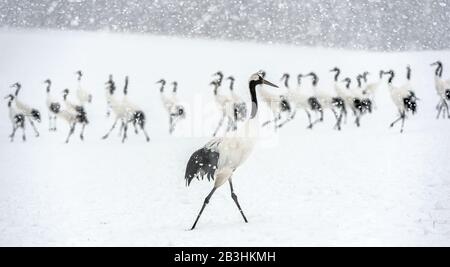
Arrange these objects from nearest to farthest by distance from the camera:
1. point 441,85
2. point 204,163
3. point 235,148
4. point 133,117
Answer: point 235,148, point 204,163, point 133,117, point 441,85

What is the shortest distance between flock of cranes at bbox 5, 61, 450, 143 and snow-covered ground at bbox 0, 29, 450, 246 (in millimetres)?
148

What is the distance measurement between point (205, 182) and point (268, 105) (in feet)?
6.28

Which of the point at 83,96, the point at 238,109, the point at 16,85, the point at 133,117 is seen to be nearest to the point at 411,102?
the point at 238,109

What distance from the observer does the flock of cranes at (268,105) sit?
22.5ft

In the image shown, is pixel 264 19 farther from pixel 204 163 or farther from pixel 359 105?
pixel 204 163

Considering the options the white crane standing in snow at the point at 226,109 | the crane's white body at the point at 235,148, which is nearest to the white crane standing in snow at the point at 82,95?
the white crane standing in snow at the point at 226,109

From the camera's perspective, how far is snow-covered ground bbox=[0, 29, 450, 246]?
171 inches

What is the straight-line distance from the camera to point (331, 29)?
34.2 ft

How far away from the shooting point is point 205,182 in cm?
530

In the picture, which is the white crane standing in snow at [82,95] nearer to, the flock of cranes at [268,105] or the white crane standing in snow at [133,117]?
the flock of cranes at [268,105]

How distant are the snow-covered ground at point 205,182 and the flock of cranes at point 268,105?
0.15 meters
